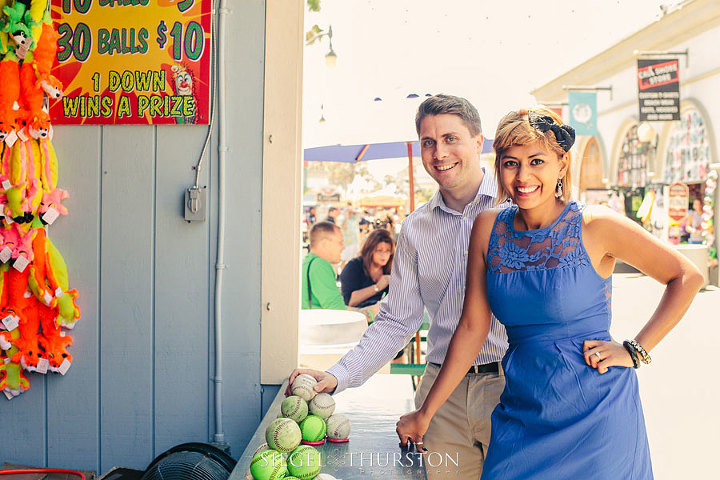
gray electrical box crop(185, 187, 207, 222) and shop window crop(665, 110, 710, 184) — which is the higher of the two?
shop window crop(665, 110, 710, 184)

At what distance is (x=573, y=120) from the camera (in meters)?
20.3

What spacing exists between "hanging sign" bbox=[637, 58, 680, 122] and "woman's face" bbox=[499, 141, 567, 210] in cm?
1603

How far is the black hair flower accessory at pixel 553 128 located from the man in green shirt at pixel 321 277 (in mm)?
4114

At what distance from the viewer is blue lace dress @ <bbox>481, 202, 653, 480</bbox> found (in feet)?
6.13

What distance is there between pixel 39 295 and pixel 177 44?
139 cm

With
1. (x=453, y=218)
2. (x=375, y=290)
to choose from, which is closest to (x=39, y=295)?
(x=453, y=218)

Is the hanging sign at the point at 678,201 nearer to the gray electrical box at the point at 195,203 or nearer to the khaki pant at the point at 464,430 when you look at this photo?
the gray electrical box at the point at 195,203

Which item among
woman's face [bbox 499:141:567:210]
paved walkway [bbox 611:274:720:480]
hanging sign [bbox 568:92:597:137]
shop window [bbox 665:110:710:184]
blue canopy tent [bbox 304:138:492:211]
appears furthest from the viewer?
hanging sign [bbox 568:92:597:137]

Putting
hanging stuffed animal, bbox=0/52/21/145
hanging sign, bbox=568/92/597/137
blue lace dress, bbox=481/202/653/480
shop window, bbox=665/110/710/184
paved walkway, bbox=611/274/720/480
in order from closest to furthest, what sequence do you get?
blue lace dress, bbox=481/202/653/480 < hanging stuffed animal, bbox=0/52/21/145 < paved walkway, bbox=611/274/720/480 < shop window, bbox=665/110/710/184 < hanging sign, bbox=568/92/597/137

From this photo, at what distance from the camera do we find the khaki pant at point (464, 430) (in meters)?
2.45

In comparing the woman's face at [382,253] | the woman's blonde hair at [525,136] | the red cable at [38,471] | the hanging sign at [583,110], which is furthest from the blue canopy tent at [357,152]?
the hanging sign at [583,110]

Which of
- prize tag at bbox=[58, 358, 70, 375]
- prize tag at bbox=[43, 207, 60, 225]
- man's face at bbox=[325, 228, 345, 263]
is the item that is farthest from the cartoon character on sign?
man's face at bbox=[325, 228, 345, 263]

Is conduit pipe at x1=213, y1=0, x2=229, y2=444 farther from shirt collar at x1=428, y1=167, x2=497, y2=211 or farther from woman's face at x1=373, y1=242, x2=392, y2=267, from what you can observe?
woman's face at x1=373, y1=242, x2=392, y2=267

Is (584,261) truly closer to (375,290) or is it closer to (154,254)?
(154,254)
